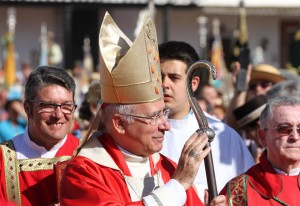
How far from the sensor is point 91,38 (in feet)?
87.2

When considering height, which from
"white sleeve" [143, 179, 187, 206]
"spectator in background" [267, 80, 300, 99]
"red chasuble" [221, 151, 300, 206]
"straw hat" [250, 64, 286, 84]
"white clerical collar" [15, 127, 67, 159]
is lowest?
"red chasuble" [221, 151, 300, 206]

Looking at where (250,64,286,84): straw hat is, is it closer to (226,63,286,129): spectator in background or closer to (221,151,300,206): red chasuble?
(226,63,286,129): spectator in background

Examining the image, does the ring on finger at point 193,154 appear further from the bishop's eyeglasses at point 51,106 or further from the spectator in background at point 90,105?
the spectator in background at point 90,105

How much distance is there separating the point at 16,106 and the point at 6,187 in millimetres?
5557

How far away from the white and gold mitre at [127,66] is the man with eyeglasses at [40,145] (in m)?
0.82

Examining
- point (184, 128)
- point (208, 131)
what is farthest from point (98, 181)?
point (184, 128)

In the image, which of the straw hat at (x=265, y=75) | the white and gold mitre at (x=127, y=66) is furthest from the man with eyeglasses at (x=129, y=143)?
the straw hat at (x=265, y=75)

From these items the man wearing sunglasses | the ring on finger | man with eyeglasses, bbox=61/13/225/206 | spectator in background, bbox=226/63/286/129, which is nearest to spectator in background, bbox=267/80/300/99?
spectator in background, bbox=226/63/286/129

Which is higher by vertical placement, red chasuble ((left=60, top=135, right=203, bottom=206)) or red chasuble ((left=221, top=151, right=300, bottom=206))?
red chasuble ((left=60, top=135, right=203, bottom=206))

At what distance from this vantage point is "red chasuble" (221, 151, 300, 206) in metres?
5.16

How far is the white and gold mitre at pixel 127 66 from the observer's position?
4.82 metres

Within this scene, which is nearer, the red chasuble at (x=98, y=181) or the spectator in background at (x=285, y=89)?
the red chasuble at (x=98, y=181)

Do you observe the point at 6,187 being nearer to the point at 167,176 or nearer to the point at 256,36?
the point at 167,176

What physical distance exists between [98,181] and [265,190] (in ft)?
3.53
